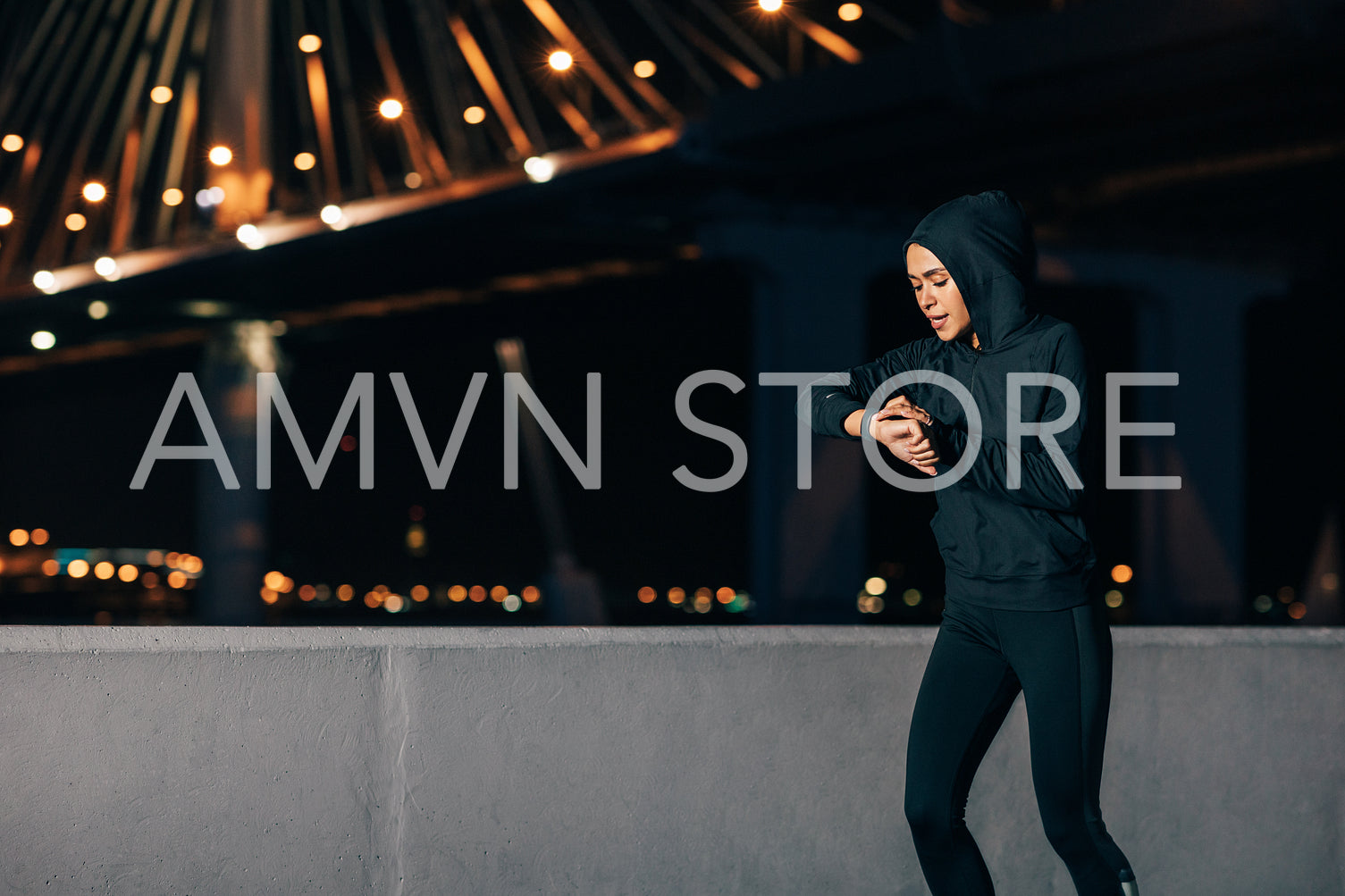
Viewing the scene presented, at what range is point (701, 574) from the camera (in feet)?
240

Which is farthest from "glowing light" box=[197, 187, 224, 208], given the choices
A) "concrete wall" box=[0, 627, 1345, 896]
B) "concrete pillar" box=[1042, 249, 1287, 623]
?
"concrete wall" box=[0, 627, 1345, 896]

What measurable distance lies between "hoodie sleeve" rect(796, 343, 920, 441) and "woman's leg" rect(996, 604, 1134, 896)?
524 mm

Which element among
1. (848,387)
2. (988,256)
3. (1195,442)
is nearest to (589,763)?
(848,387)

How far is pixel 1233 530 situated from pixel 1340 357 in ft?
123

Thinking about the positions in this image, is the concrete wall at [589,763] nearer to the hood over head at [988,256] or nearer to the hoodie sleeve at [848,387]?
the hoodie sleeve at [848,387]

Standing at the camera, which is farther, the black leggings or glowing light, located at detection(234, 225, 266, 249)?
glowing light, located at detection(234, 225, 266, 249)

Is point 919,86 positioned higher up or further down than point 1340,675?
higher up

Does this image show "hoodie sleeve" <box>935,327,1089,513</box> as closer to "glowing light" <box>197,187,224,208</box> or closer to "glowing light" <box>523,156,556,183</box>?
"glowing light" <box>523,156,556,183</box>

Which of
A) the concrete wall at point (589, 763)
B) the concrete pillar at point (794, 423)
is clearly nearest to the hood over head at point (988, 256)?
the concrete wall at point (589, 763)

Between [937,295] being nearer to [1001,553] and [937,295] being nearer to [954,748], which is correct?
[1001,553]

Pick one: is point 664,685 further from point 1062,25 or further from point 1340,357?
point 1340,357

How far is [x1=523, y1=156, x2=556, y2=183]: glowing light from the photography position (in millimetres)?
17656

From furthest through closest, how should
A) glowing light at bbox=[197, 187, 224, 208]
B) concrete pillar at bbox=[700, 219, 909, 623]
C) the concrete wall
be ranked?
glowing light at bbox=[197, 187, 224, 208], concrete pillar at bbox=[700, 219, 909, 623], the concrete wall

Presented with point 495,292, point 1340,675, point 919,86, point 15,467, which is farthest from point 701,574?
point 1340,675
